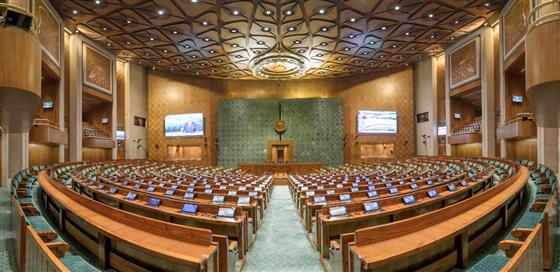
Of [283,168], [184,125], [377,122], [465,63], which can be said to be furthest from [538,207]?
[184,125]

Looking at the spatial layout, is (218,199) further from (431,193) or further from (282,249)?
(431,193)

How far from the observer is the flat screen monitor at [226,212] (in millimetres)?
3931

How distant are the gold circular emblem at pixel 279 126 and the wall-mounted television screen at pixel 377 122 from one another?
5.60 m

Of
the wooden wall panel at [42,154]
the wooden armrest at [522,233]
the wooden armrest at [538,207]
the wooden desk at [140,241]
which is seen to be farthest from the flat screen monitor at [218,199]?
the wooden wall panel at [42,154]

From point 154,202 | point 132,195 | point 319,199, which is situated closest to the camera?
point 154,202

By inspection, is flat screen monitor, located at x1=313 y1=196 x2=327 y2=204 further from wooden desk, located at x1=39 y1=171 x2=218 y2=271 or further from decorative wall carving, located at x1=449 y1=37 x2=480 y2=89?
decorative wall carving, located at x1=449 y1=37 x2=480 y2=89

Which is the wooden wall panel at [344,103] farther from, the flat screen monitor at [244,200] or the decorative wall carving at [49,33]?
the flat screen monitor at [244,200]

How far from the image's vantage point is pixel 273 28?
12.8 meters

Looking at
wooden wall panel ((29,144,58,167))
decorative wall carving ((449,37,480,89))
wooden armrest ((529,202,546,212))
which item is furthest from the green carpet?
decorative wall carving ((449,37,480,89))

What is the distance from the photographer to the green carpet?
3654 millimetres

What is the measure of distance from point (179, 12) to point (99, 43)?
24.2 feet

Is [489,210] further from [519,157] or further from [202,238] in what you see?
[519,157]

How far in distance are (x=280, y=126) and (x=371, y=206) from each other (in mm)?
16468

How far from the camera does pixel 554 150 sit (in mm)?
9492
